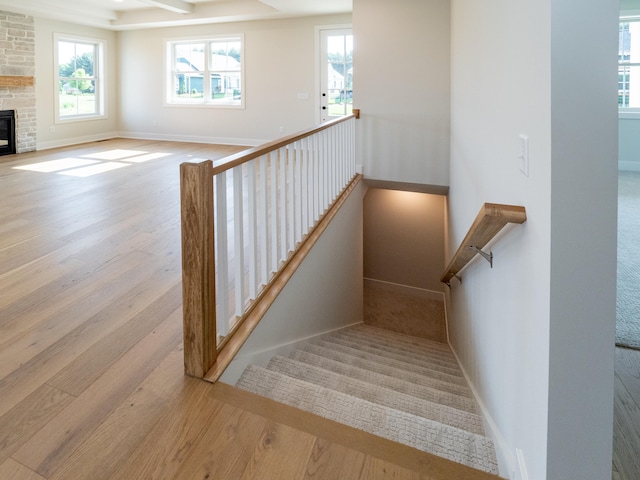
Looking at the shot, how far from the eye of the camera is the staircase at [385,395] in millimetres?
1649

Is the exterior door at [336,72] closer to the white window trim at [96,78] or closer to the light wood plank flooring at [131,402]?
the white window trim at [96,78]

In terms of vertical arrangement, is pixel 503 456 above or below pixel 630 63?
below

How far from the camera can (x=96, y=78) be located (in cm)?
927

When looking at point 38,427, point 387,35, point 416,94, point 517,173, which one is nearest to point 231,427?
point 38,427

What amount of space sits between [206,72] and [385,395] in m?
8.43

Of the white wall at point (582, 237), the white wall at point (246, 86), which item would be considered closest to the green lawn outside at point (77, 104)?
the white wall at point (246, 86)

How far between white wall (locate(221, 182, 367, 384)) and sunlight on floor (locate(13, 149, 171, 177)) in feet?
12.1

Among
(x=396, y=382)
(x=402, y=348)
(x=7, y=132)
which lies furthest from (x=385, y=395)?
(x=7, y=132)

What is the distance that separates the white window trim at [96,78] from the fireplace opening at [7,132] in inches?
38.2

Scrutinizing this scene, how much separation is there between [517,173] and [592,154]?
465 mm

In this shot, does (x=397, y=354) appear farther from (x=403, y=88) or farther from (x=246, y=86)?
(x=246, y=86)

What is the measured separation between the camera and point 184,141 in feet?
30.6

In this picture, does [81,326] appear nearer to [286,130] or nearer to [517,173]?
[517,173]

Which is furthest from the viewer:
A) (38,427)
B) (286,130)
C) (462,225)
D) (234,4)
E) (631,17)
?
(286,130)
